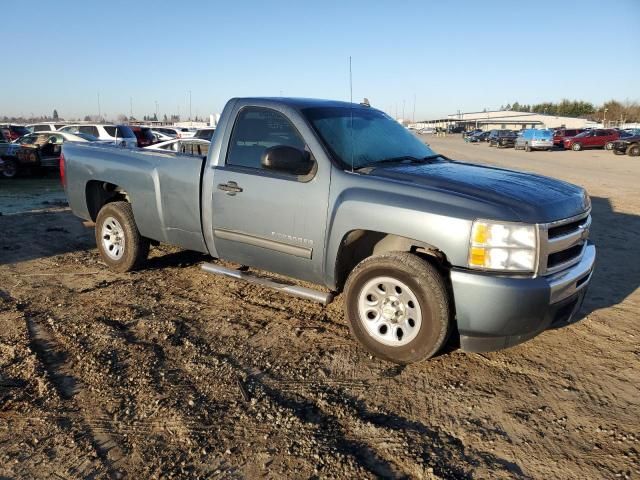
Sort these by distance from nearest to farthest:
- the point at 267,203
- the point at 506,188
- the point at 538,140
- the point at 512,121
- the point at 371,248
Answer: the point at 506,188 < the point at 371,248 < the point at 267,203 < the point at 538,140 < the point at 512,121

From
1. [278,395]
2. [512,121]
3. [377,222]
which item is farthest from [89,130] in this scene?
[512,121]

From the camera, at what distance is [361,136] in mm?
4395

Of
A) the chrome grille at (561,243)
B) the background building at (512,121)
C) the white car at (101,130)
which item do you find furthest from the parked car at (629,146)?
the background building at (512,121)

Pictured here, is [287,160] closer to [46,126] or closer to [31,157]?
[31,157]

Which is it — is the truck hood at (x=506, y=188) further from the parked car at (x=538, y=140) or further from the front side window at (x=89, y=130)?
the parked car at (x=538, y=140)

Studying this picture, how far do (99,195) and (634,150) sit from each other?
1329 inches

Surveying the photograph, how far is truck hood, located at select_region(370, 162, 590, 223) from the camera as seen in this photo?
10.8 ft

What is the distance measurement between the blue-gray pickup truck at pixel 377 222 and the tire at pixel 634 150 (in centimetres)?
3221

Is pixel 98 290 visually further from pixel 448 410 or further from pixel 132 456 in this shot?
pixel 448 410

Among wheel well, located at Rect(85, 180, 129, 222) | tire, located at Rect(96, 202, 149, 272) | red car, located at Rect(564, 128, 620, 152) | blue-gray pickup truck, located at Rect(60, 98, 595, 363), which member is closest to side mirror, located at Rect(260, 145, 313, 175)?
blue-gray pickup truck, located at Rect(60, 98, 595, 363)

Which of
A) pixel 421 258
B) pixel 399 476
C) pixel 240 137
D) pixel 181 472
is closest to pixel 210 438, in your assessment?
pixel 181 472

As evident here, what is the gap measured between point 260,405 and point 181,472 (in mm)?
689

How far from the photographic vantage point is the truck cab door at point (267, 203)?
3.97m

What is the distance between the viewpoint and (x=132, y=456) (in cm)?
260
